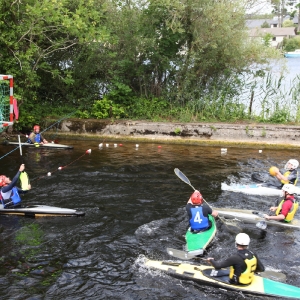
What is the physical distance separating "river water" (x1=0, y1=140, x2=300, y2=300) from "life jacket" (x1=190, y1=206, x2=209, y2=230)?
20.3 inches

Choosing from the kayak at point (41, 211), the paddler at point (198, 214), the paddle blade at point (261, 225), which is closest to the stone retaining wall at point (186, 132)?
the paddle blade at point (261, 225)

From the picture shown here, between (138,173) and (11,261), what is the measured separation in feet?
20.7

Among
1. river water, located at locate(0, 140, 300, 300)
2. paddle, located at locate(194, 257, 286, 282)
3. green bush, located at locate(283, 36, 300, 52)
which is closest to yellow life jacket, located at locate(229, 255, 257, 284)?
river water, located at locate(0, 140, 300, 300)

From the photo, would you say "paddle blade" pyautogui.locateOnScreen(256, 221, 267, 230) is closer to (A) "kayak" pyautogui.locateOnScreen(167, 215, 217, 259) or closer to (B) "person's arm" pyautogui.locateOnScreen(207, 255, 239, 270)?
(A) "kayak" pyautogui.locateOnScreen(167, 215, 217, 259)

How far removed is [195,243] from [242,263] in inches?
70.1

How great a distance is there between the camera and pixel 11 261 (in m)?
7.93

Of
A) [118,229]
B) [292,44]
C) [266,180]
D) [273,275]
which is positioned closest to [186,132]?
[266,180]

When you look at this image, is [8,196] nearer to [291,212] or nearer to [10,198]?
[10,198]

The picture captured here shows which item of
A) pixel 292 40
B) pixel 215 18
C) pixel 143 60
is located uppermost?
pixel 292 40

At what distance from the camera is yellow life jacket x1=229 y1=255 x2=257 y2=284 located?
664cm

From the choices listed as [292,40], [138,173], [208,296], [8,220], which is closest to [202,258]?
[208,296]

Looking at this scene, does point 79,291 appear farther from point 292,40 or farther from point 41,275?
point 292,40

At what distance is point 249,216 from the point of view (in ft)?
32.4

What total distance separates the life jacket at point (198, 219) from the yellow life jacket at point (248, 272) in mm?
1819
